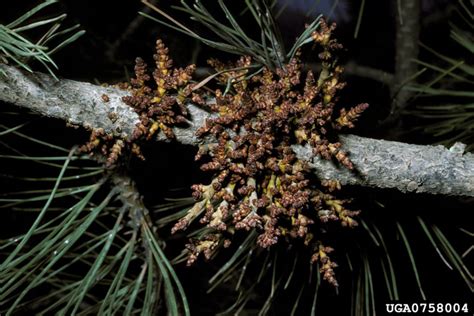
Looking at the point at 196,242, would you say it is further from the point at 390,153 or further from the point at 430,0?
the point at 430,0

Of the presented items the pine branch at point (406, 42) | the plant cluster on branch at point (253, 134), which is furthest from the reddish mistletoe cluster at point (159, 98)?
the pine branch at point (406, 42)

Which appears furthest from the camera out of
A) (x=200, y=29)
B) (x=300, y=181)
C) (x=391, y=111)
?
(x=200, y=29)

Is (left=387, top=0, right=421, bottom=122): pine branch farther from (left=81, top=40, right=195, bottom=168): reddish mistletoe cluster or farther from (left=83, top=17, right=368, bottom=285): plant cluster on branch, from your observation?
(left=81, top=40, right=195, bottom=168): reddish mistletoe cluster

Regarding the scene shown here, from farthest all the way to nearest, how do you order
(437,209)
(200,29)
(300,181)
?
1. (200,29)
2. (437,209)
3. (300,181)

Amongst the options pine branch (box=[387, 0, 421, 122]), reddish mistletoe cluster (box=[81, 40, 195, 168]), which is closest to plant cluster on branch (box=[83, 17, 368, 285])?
reddish mistletoe cluster (box=[81, 40, 195, 168])

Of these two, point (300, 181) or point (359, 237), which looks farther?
point (359, 237)

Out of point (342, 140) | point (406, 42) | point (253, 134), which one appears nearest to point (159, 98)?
point (253, 134)

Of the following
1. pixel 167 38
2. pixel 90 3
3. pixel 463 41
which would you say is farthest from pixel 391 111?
pixel 90 3
